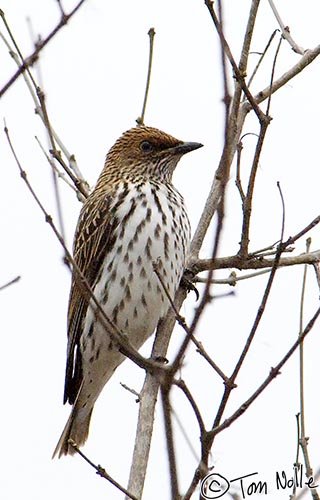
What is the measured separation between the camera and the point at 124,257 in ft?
26.4

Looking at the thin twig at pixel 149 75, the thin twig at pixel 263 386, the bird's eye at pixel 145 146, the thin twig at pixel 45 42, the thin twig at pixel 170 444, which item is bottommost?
the thin twig at pixel 170 444

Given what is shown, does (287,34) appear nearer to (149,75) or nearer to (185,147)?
(149,75)

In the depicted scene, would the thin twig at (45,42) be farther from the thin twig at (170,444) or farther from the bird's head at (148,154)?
the bird's head at (148,154)

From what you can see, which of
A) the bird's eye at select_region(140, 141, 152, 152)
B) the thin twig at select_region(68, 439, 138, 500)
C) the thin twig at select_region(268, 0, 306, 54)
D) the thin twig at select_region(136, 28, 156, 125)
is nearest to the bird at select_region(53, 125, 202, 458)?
the bird's eye at select_region(140, 141, 152, 152)

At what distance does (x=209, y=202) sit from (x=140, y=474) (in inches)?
98.2

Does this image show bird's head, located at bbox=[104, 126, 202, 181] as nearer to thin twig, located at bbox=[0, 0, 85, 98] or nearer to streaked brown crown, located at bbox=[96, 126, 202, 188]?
streaked brown crown, located at bbox=[96, 126, 202, 188]

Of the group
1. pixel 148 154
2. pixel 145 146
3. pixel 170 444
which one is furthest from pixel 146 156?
pixel 170 444

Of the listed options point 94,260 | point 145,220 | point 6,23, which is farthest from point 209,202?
point 6,23

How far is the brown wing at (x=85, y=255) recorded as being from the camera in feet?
27.2

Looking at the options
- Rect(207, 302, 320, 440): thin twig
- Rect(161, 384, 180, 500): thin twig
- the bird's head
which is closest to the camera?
Rect(161, 384, 180, 500): thin twig

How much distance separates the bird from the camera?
26.1 feet

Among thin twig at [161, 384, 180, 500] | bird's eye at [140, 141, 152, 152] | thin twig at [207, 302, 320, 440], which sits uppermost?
bird's eye at [140, 141, 152, 152]

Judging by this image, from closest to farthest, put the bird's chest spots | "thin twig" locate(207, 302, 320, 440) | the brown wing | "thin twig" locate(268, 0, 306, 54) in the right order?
"thin twig" locate(207, 302, 320, 440)
"thin twig" locate(268, 0, 306, 54)
the bird's chest spots
the brown wing

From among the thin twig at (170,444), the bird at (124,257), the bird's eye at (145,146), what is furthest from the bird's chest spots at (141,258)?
the thin twig at (170,444)
